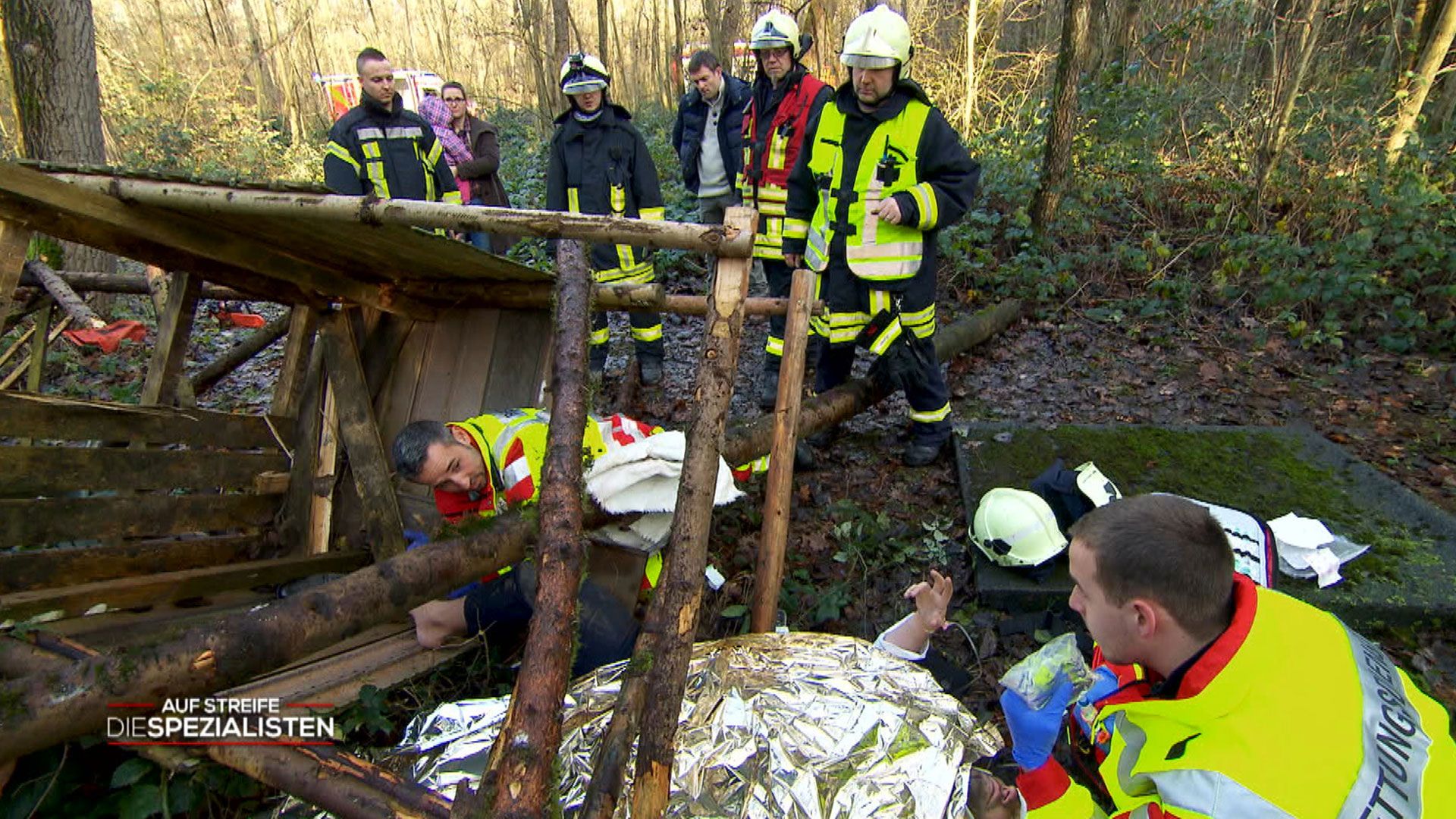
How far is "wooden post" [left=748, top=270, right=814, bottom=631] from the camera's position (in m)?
2.84

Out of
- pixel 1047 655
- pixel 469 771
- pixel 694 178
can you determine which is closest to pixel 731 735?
pixel 469 771

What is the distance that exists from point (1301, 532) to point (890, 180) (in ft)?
8.29

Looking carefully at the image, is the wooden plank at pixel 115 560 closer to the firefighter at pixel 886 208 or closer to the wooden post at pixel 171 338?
the wooden post at pixel 171 338

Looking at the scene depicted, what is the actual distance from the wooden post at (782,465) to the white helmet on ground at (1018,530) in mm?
921

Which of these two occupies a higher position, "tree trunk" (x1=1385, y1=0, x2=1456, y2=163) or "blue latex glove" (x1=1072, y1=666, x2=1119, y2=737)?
"tree trunk" (x1=1385, y1=0, x2=1456, y2=163)

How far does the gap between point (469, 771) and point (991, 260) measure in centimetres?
637

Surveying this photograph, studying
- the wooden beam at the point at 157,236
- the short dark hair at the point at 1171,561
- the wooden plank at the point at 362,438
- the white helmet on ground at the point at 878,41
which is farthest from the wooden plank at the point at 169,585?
the white helmet on ground at the point at 878,41

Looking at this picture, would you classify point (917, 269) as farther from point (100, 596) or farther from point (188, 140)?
point (188, 140)

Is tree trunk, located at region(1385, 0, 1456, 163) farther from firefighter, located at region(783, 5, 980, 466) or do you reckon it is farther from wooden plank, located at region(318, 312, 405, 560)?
wooden plank, located at region(318, 312, 405, 560)

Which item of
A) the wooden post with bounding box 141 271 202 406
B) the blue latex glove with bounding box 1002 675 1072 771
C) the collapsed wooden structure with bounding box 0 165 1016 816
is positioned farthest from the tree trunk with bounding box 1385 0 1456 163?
the wooden post with bounding box 141 271 202 406

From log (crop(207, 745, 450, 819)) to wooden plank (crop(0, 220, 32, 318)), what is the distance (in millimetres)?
2027

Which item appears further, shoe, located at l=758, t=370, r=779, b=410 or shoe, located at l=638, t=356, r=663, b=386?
shoe, located at l=638, t=356, r=663, b=386

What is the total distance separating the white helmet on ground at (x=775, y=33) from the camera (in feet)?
17.2

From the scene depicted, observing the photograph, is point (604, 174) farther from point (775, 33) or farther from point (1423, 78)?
point (1423, 78)
